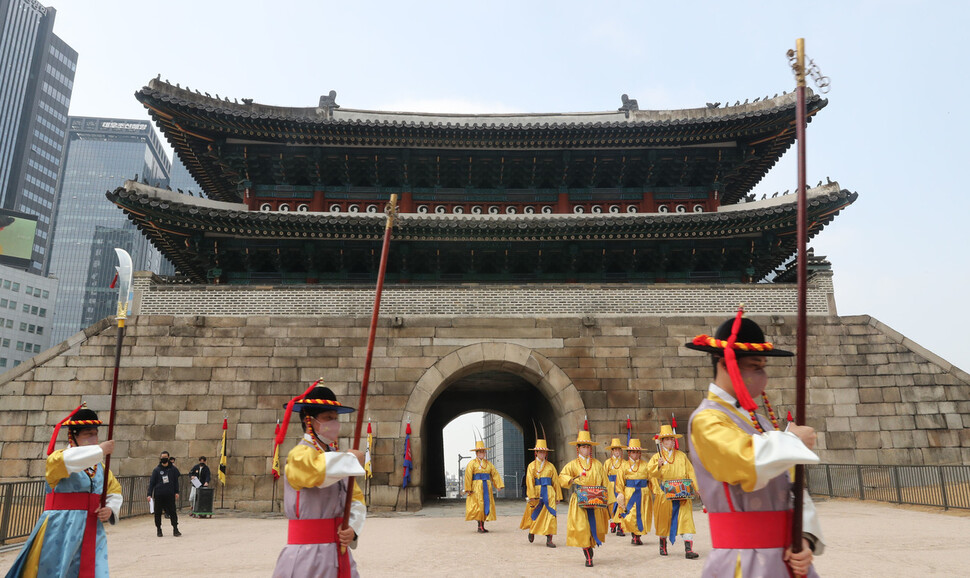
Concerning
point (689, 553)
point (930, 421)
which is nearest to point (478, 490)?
point (689, 553)

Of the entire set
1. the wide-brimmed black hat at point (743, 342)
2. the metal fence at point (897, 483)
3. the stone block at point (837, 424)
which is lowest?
the metal fence at point (897, 483)

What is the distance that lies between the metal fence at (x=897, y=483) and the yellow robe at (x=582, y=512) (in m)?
5.32

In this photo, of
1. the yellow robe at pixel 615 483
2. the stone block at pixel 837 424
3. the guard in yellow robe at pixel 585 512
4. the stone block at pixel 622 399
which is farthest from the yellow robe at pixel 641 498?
the stone block at pixel 837 424

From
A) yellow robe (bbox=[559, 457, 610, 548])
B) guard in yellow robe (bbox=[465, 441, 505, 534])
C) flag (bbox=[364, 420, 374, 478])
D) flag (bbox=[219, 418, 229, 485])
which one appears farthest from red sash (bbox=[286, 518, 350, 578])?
flag (bbox=[219, 418, 229, 485])

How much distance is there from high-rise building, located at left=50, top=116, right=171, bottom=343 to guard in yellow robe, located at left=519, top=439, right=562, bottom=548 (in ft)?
319

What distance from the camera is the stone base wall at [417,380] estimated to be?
1406 centimetres

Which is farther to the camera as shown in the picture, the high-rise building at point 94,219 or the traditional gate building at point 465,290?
the high-rise building at point 94,219

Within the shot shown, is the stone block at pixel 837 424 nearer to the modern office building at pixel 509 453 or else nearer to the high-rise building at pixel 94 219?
the modern office building at pixel 509 453

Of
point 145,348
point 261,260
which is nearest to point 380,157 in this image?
point 261,260

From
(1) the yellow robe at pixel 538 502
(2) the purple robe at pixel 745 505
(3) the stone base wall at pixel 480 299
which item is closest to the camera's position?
(2) the purple robe at pixel 745 505

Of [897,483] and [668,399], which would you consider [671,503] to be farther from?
[897,483]

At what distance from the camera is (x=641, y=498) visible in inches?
393

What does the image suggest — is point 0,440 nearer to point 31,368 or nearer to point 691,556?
point 31,368

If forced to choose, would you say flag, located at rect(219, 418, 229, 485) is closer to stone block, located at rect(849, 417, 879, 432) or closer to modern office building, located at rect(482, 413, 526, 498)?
stone block, located at rect(849, 417, 879, 432)
